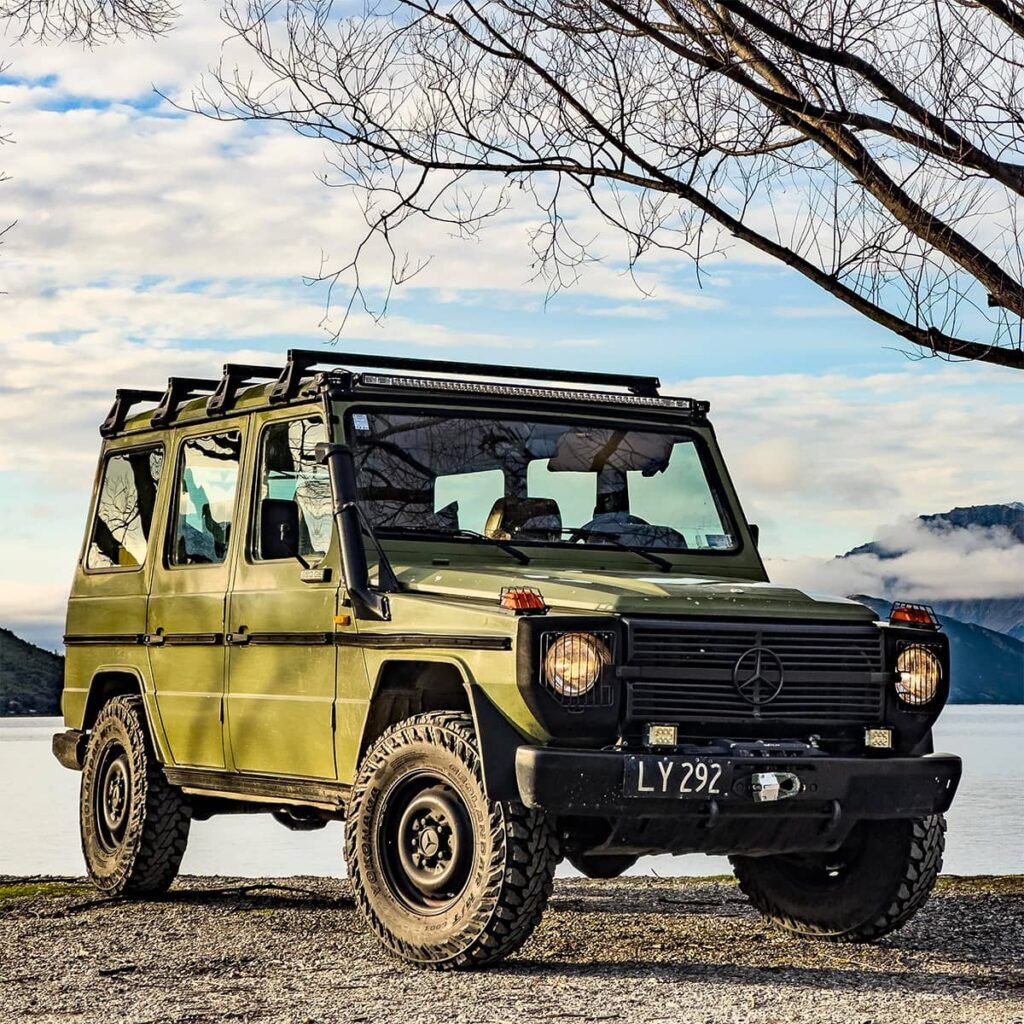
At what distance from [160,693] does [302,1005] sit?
3.41m

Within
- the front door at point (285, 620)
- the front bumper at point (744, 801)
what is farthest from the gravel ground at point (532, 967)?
the front door at point (285, 620)

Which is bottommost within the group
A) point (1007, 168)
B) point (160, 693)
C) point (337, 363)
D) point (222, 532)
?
point (160, 693)

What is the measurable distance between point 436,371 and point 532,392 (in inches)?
19.7

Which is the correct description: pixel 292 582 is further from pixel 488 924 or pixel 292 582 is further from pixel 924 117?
pixel 924 117

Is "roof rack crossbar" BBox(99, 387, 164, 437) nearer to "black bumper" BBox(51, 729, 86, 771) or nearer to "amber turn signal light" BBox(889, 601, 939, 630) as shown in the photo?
"black bumper" BBox(51, 729, 86, 771)

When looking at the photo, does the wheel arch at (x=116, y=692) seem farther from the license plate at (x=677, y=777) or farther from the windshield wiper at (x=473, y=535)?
the license plate at (x=677, y=777)

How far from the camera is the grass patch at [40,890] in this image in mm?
10961

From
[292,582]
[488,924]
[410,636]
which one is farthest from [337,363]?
[488,924]

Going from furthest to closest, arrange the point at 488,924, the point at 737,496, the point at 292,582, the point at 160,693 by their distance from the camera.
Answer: the point at 160,693 → the point at 737,496 → the point at 292,582 → the point at 488,924

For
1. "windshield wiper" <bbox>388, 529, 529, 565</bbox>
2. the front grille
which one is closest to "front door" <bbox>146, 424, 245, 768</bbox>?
"windshield wiper" <bbox>388, 529, 529, 565</bbox>

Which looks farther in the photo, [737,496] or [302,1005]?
[737,496]

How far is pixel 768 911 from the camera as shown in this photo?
899 centimetres

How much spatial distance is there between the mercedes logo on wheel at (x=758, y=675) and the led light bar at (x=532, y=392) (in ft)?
6.79

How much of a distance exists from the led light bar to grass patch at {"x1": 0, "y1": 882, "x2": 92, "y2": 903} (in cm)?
418
